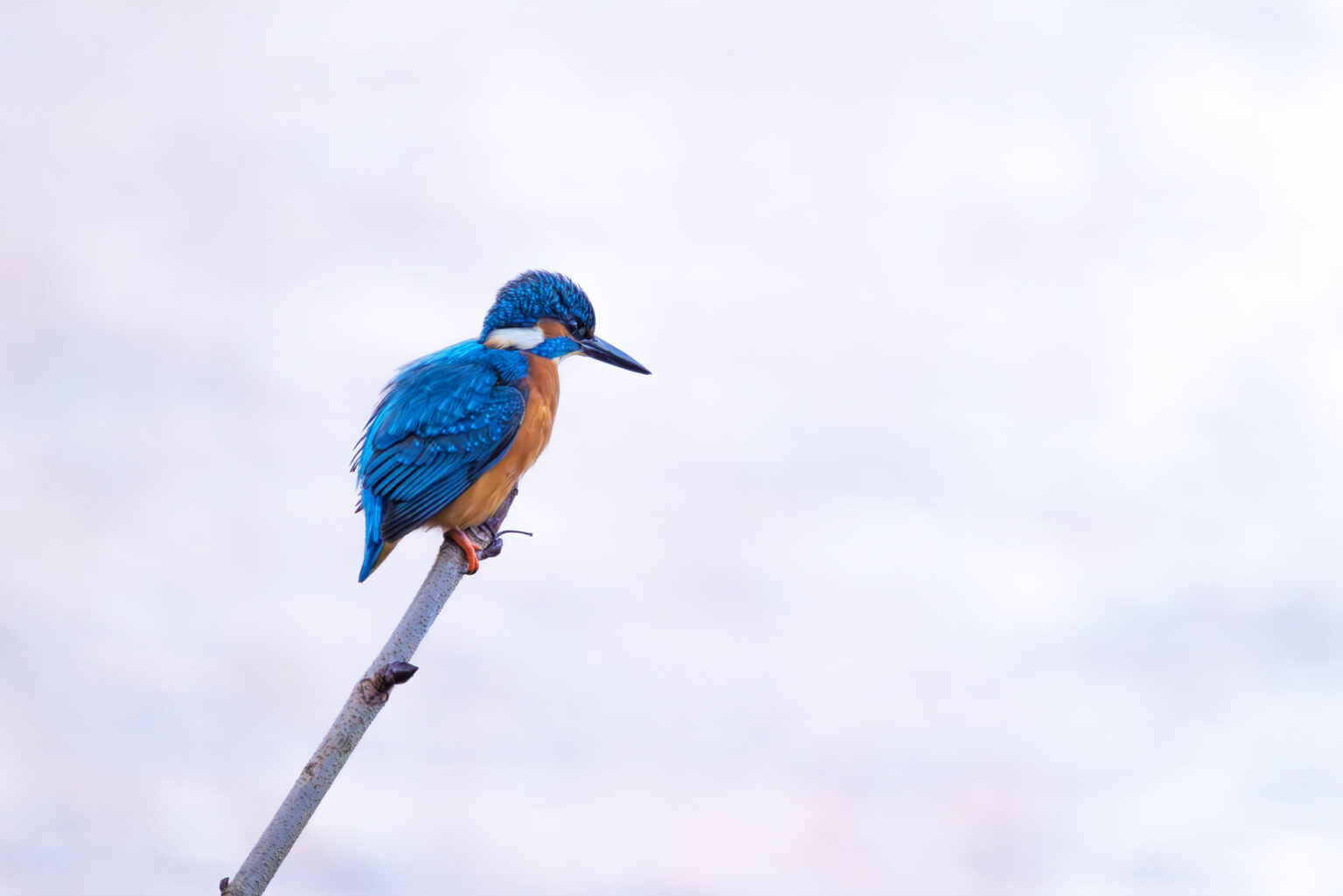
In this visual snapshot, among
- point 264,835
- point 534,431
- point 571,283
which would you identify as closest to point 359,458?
point 534,431

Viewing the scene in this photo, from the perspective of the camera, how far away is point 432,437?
13.0 ft

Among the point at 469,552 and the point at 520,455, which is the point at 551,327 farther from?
the point at 469,552

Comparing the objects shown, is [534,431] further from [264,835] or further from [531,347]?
[264,835]

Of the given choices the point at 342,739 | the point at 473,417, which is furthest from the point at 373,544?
the point at 342,739

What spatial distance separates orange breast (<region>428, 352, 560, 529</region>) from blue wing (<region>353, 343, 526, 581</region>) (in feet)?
0.11

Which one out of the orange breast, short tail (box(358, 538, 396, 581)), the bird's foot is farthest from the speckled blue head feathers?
short tail (box(358, 538, 396, 581))

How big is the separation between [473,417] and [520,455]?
0.25 m

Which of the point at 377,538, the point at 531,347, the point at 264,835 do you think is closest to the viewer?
the point at 264,835

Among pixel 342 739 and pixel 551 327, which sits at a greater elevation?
pixel 551 327

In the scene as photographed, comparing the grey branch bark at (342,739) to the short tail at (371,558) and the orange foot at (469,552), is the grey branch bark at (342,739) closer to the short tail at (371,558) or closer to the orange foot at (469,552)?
the orange foot at (469,552)

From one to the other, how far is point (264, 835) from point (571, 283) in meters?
2.40

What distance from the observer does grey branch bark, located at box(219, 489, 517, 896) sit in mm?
2529

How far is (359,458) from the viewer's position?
13.2 ft

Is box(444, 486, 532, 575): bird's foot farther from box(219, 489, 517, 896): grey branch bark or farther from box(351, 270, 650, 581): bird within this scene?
box(219, 489, 517, 896): grey branch bark
